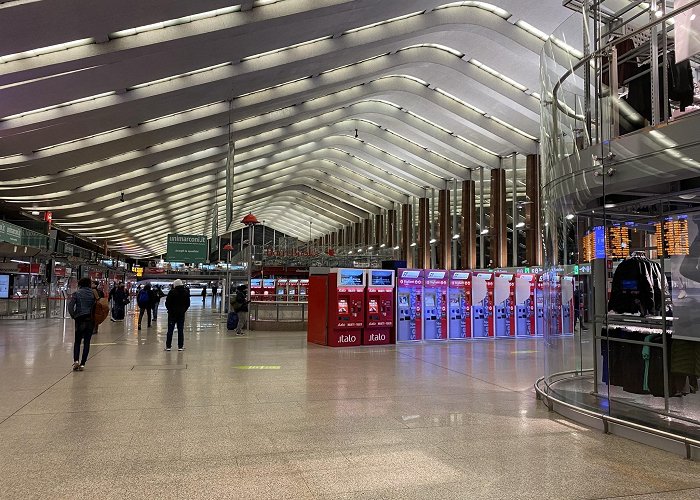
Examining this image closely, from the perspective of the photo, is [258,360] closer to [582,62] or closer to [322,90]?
[582,62]

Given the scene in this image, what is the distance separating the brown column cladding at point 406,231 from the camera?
35.7 m

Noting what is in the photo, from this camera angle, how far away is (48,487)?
3461 millimetres

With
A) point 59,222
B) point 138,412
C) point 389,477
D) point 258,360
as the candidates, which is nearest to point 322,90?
point 258,360

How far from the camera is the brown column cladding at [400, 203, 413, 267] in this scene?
35656 millimetres

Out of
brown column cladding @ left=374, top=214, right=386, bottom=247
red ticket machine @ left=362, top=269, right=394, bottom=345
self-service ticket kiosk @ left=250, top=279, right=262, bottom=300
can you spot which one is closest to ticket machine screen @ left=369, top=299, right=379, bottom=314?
red ticket machine @ left=362, top=269, right=394, bottom=345

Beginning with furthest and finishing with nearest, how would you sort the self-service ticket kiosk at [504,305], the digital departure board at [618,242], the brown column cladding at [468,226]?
the brown column cladding at [468,226]
the self-service ticket kiosk at [504,305]
the digital departure board at [618,242]

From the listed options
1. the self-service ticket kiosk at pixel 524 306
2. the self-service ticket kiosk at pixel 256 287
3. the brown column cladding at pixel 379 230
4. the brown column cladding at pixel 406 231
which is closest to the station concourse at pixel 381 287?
the self-service ticket kiosk at pixel 524 306

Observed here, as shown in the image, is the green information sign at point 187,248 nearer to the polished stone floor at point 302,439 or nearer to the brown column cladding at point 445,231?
the brown column cladding at point 445,231

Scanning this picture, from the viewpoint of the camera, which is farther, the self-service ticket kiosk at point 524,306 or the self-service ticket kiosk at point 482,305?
the self-service ticket kiosk at point 524,306

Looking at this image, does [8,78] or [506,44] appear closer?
[8,78]

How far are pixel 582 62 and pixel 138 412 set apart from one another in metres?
6.59

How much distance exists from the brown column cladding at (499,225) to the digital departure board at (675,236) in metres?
19.6

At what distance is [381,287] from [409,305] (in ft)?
4.29

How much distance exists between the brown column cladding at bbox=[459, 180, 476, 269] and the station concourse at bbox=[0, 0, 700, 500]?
2344 mm
